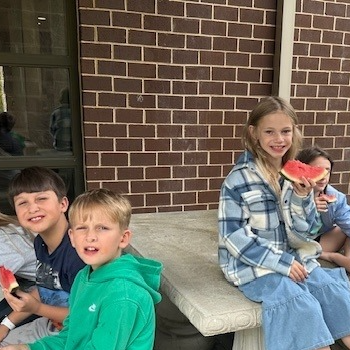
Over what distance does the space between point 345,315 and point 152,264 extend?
957 millimetres

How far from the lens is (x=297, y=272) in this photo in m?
1.95

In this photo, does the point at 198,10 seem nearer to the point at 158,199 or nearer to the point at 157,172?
the point at 157,172

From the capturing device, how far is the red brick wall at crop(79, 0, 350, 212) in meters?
3.40

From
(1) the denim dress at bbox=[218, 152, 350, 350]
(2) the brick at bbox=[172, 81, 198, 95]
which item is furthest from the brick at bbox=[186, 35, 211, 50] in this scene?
(1) the denim dress at bbox=[218, 152, 350, 350]

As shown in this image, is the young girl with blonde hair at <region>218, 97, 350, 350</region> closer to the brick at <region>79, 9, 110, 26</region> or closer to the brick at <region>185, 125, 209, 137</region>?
the brick at <region>185, 125, 209, 137</region>

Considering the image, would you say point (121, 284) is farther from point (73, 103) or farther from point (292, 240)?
point (73, 103)

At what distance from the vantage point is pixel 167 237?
2785 millimetres

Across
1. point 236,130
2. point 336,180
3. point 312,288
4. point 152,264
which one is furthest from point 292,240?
point 336,180

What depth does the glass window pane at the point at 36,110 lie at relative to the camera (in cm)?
336

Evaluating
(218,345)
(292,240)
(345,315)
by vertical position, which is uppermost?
(292,240)

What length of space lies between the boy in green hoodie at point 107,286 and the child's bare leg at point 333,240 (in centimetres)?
137

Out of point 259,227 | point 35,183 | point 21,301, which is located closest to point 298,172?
point 259,227

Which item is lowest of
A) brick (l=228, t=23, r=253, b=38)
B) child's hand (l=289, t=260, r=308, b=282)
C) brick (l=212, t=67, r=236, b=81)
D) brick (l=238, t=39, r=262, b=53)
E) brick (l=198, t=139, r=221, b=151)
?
child's hand (l=289, t=260, r=308, b=282)

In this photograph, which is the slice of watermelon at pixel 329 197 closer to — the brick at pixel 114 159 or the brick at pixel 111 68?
the brick at pixel 114 159
